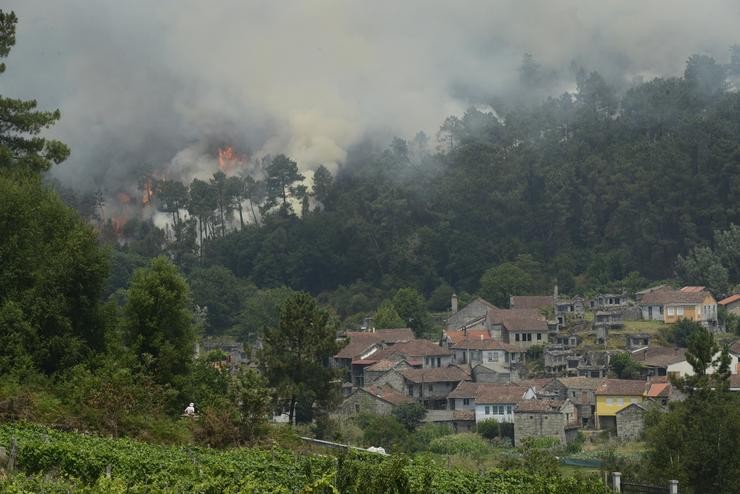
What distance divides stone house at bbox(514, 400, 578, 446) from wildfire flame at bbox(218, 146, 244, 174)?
47426mm

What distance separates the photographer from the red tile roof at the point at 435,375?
51938mm

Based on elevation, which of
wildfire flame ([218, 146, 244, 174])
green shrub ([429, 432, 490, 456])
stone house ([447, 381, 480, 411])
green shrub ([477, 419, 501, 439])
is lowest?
green shrub ([429, 432, 490, 456])

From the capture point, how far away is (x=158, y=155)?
285 ft

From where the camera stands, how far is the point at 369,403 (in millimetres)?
48719

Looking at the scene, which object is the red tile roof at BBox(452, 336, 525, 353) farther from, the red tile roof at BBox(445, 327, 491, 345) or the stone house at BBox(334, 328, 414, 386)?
the stone house at BBox(334, 328, 414, 386)

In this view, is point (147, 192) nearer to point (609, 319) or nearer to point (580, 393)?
point (609, 319)

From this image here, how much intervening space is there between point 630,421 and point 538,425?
3.63m

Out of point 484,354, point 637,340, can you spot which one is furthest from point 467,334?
point 637,340

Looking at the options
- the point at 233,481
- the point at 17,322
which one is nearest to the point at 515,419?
the point at 17,322

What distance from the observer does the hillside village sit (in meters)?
46.6

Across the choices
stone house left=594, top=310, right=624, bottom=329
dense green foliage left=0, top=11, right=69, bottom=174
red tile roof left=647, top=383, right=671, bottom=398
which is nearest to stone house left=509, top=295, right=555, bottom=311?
stone house left=594, top=310, right=624, bottom=329

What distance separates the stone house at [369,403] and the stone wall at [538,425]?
18.8 feet

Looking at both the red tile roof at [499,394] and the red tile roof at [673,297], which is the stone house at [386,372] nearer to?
the red tile roof at [499,394]

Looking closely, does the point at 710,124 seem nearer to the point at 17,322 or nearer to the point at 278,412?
the point at 278,412
